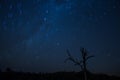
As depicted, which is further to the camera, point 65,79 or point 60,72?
point 60,72

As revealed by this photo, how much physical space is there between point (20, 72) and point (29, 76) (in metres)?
6.87

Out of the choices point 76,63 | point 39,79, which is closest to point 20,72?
point 39,79

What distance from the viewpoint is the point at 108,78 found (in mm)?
72750

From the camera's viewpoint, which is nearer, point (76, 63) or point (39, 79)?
point (76, 63)

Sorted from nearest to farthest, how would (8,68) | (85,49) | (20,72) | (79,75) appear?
(85,49) < (79,75) < (20,72) < (8,68)

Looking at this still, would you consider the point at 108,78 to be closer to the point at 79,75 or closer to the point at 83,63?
the point at 79,75

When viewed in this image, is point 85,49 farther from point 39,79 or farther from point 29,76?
point 29,76

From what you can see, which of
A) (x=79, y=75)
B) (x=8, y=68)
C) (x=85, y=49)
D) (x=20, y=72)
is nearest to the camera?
(x=85, y=49)

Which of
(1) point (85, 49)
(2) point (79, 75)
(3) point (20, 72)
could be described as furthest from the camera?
(3) point (20, 72)

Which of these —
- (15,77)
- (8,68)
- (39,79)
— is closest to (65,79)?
(39,79)

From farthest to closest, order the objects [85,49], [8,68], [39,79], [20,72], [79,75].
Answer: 1. [8,68]
2. [20,72]
3. [79,75]
4. [39,79]
5. [85,49]

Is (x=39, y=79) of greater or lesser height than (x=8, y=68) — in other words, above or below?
below

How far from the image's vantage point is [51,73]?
7338cm

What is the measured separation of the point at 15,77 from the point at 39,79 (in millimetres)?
6662
